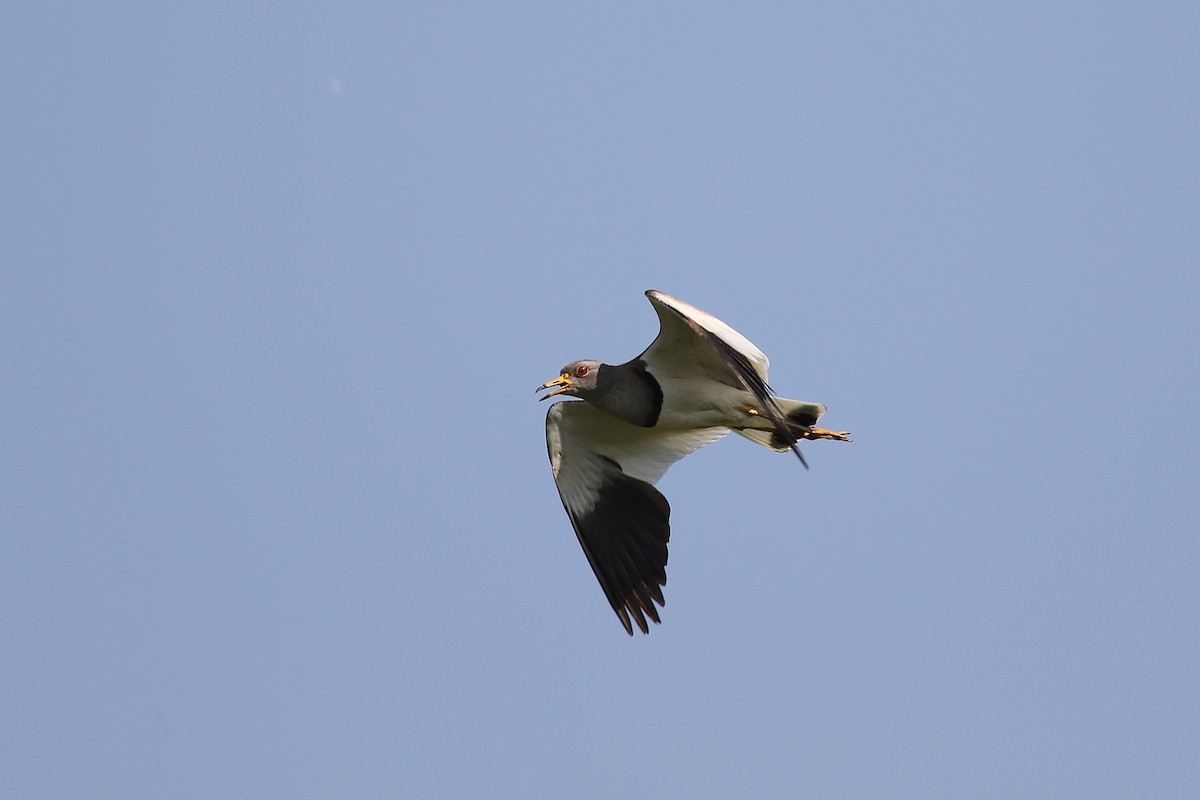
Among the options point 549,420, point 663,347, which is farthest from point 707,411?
point 549,420

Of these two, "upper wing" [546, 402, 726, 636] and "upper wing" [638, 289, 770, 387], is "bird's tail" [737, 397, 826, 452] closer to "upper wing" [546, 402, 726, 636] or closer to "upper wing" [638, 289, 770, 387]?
"upper wing" [638, 289, 770, 387]

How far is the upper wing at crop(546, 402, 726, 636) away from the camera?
13.0 m

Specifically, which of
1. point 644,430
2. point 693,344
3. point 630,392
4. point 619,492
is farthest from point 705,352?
point 619,492

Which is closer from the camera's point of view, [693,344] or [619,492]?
[693,344]

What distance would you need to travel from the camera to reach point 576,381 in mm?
12812

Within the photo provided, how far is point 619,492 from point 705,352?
2.02 metres

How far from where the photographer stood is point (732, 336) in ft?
39.1

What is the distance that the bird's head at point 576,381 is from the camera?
12.8m

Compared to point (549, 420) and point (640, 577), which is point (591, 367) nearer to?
point (549, 420)

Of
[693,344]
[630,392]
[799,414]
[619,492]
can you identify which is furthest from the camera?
[619,492]

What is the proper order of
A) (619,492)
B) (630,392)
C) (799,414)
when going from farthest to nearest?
1. (619,492)
2. (799,414)
3. (630,392)

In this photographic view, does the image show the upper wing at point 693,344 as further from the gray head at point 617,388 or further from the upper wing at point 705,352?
the gray head at point 617,388

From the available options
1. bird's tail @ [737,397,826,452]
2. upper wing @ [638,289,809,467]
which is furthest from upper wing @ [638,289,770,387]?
bird's tail @ [737,397,826,452]

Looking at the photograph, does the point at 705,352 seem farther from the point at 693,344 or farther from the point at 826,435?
the point at 826,435
